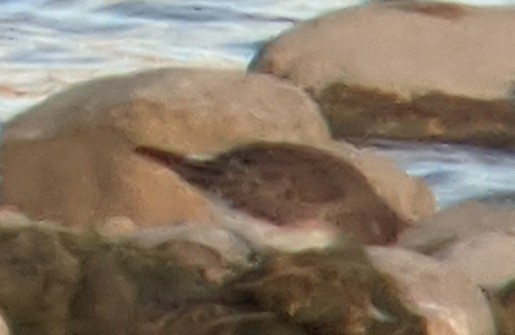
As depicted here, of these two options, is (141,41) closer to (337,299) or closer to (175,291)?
(175,291)

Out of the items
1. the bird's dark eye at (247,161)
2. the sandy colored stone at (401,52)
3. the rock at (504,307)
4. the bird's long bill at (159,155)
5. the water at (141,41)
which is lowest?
the water at (141,41)

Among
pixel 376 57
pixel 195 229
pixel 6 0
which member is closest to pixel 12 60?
pixel 6 0

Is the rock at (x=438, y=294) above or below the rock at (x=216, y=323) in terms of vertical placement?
above

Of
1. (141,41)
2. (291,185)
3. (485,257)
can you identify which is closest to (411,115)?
(141,41)

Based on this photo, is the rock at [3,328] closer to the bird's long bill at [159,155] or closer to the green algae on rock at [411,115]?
the bird's long bill at [159,155]

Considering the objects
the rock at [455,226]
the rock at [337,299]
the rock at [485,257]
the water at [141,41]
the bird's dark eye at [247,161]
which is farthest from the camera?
the water at [141,41]

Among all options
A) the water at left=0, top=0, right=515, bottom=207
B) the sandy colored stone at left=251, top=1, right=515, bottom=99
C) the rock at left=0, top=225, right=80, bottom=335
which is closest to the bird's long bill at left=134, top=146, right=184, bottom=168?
the rock at left=0, top=225, right=80, bottom=335

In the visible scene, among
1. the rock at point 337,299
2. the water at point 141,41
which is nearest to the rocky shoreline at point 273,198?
the rock at point 337,299
